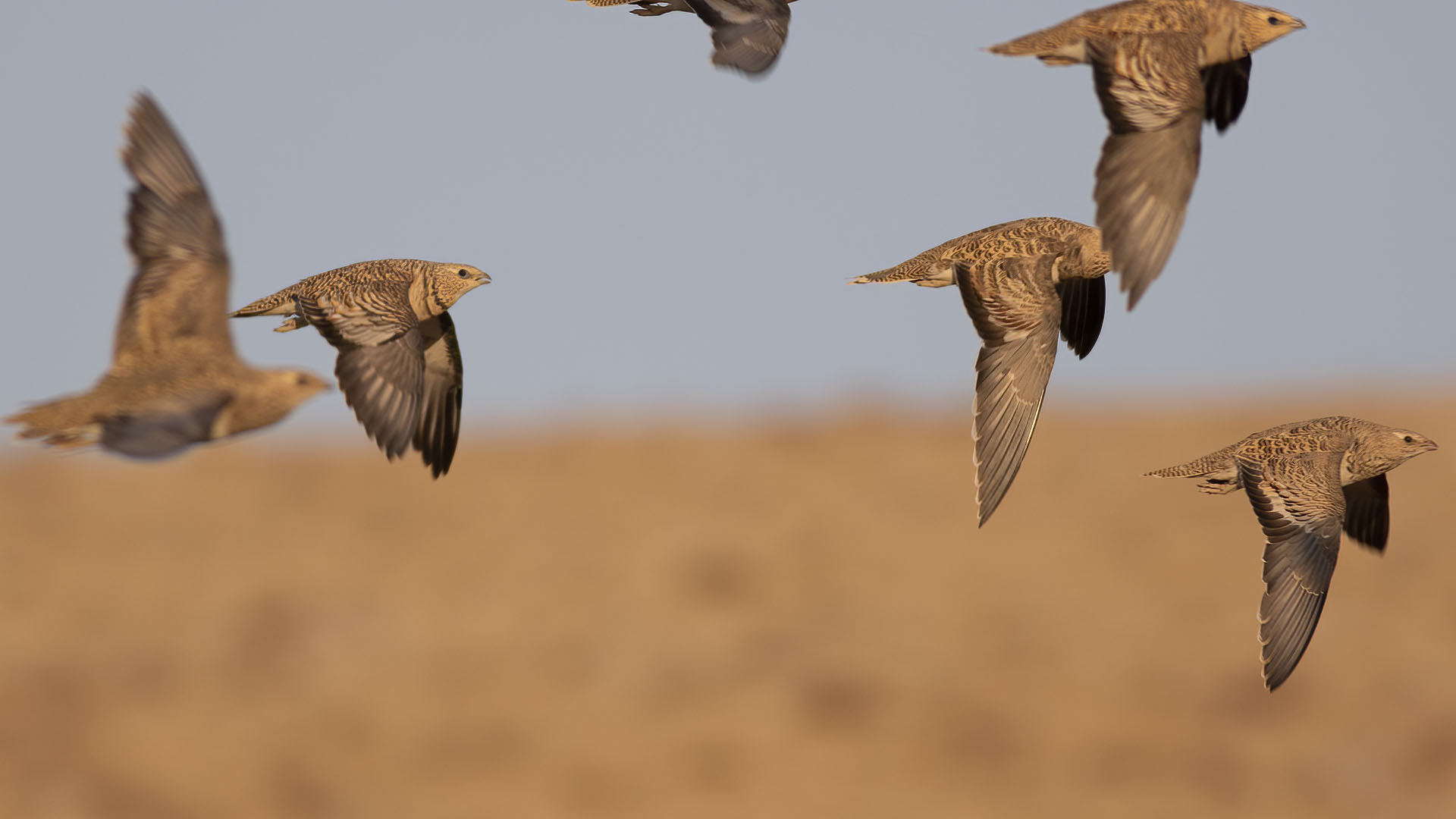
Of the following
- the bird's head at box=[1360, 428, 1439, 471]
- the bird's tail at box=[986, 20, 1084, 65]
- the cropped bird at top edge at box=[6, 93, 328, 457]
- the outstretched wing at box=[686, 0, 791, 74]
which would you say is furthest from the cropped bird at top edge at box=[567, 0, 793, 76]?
the bird's head at box=[1360, 428, 1439, 471]

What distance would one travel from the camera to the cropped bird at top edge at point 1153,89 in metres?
7.42

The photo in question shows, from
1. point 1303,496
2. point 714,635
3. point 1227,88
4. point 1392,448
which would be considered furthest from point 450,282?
point 714,635

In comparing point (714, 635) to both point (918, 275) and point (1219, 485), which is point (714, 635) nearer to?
point (918, 275)

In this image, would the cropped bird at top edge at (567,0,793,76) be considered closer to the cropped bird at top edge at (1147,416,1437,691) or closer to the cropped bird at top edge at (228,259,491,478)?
the cropped bird at top edge at (228,259,491,478)

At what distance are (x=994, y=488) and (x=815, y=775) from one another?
924 inches

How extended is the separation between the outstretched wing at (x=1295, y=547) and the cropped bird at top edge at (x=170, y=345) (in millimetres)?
4323

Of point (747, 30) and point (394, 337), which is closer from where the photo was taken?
point (747, 30)

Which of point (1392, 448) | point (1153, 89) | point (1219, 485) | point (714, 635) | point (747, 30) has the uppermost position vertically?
point (747, 30)

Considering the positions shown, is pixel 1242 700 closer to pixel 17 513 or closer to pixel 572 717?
pixel 572 717

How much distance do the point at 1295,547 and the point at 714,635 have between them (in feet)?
81.5

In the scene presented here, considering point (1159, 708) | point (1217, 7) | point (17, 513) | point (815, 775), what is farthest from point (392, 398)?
point (17, 513)

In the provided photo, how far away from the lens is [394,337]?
25.9 feet

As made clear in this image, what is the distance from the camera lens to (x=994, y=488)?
8695 millimetres

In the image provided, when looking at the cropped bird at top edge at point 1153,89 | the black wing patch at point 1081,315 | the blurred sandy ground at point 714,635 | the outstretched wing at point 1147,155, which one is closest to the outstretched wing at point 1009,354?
the black wing patch at point 1081,315
